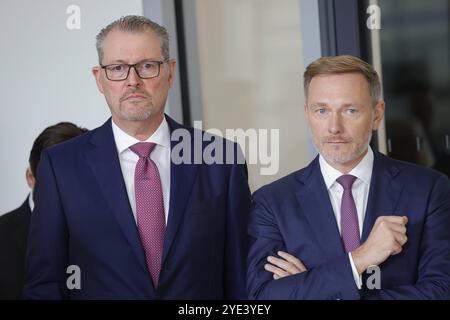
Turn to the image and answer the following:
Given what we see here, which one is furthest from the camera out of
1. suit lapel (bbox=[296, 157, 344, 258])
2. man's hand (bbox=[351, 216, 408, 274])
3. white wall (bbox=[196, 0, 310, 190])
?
white wall (bbox=[196, 0, 310, 190])

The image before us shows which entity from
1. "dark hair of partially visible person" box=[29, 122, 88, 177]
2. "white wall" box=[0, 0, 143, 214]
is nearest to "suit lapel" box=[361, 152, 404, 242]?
"dark hair of partially visible person" box=[29, 122, 88, 177]

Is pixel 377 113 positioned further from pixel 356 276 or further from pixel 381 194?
pixel 356 276

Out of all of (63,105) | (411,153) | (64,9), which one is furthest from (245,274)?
(64,9)

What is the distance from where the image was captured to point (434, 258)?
6.41ft

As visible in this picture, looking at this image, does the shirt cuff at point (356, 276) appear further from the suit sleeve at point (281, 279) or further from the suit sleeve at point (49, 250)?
the suit sleeve at point (49, 250)

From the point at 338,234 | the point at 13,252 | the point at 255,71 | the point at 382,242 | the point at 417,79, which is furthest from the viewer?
the point at 255,71

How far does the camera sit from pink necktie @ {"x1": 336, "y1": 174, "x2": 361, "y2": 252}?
80.4 inches

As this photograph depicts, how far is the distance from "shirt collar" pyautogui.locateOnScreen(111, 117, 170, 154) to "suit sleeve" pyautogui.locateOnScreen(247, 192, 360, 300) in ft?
0.90

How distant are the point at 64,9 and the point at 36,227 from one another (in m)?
1.31

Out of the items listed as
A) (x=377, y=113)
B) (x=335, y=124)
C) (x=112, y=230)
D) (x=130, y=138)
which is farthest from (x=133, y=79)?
(x=377, y=113)

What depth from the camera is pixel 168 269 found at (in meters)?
2.07

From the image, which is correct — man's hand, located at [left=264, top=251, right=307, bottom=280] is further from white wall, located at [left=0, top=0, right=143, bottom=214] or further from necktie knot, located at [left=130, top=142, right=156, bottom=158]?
white wall, located at [left=0, top=0, right=143, bottom=214]

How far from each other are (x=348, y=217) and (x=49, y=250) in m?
0.72
